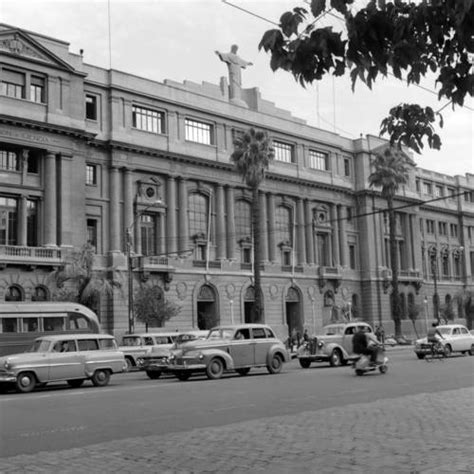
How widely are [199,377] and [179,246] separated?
1107 inches

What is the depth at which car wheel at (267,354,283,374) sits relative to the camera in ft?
82.1

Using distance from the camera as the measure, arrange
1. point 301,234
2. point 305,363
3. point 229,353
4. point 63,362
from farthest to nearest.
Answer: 1. point 301,234
2. point 305,363
3. point 229,353
4. point 63,362

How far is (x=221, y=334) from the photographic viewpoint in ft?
81.0

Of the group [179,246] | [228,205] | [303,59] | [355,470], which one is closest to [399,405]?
[355,470]

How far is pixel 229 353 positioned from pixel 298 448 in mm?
14868

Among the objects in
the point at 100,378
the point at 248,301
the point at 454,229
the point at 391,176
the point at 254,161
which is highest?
the point at 391,176

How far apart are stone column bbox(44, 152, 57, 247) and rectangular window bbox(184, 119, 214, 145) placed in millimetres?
13108

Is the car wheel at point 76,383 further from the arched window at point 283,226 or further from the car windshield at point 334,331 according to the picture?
the arched window at point 283,226

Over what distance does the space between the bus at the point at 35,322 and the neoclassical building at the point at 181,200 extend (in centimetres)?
782

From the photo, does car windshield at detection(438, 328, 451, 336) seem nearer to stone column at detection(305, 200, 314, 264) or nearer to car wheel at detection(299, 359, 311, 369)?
car wheel at detection(299, 359, 311, 369)

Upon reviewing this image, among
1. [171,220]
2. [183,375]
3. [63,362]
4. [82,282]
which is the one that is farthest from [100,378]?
[171,220]

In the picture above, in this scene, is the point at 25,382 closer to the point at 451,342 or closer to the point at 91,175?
the point at 451,342

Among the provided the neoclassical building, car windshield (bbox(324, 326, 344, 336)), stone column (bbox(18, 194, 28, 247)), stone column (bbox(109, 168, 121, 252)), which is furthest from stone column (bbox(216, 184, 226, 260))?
car windshield (bbox(324, 326, 344, 336))

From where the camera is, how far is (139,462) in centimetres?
855
